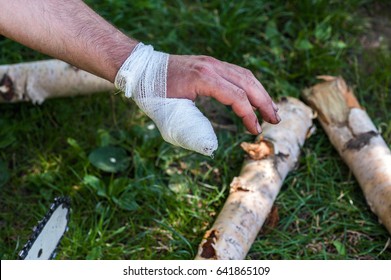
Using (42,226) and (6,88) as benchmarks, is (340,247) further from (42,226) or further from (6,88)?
(6,88)

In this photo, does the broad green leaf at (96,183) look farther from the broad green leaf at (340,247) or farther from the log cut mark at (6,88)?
the broad green leaf at (340,247)

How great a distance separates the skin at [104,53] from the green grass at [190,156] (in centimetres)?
69

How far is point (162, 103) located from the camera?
1815mm

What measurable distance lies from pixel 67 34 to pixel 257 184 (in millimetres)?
922

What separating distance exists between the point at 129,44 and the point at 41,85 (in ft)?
3.18

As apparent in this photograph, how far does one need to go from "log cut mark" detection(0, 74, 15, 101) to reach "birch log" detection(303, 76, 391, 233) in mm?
1281

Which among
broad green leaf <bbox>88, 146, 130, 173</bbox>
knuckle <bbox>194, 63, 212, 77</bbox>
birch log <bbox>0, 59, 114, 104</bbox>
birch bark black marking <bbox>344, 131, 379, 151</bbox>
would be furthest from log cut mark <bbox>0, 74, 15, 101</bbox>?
birch bark black marking <bbox>344, 131, 379, 151</bbox>

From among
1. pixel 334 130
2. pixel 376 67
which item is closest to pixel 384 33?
pixel 376 67

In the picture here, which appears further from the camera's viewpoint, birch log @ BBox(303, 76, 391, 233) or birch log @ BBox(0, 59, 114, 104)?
birch log @ BBox(0, 59, 114, 104)

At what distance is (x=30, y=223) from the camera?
7.95ft

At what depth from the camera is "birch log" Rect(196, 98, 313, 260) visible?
2.17 m

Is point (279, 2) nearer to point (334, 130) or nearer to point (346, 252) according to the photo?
point (334, 130)

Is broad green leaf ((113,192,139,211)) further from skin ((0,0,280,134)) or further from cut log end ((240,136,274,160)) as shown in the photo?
skin ((0,0,280,134))

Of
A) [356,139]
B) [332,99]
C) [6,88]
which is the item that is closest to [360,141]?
[356,139]
